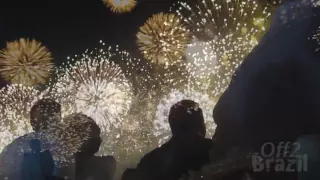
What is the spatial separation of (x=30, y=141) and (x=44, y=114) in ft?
0.63

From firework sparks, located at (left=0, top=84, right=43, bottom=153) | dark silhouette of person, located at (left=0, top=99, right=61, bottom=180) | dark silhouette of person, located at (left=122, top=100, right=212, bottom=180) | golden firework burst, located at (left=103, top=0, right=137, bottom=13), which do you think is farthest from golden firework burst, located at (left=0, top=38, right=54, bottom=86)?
Result: dark silhouette of person, located at (left=122, top=100, right=212, bottom=180)

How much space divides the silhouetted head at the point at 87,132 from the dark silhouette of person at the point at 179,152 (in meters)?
0.27

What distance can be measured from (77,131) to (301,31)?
1.44m

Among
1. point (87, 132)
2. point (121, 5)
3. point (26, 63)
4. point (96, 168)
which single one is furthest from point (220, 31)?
point (26, 63)

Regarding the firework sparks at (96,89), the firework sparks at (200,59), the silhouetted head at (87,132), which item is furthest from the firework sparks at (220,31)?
the silhouetted head at (87,132)

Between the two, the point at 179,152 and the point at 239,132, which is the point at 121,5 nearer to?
the point at 179,152

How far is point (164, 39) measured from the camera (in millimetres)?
3182

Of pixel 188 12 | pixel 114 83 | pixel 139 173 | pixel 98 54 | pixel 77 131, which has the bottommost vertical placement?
pixel 139 173

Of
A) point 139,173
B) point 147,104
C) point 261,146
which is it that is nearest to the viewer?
point 261,146

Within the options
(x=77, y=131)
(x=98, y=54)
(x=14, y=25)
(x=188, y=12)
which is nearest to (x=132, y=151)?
(x=77, y=131)

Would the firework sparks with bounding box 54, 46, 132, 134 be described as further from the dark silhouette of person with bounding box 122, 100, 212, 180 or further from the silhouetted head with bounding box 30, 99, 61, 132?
the dark silhouette of person with bounding box 122, 100, 212, 180

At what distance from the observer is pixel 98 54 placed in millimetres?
3254

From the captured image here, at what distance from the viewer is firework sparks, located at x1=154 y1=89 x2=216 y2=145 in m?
2.97

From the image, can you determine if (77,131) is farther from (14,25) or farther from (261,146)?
(261,146)
